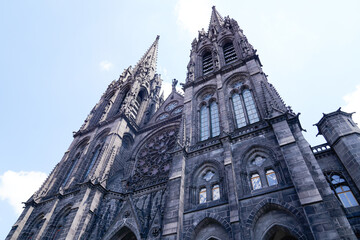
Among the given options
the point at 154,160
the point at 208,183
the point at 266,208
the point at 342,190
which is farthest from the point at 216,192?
the point at 154,160

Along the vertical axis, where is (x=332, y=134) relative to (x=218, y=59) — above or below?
below

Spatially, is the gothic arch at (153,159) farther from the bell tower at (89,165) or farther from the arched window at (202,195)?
the arched window at (202,195)

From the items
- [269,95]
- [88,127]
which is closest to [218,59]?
[269,95]

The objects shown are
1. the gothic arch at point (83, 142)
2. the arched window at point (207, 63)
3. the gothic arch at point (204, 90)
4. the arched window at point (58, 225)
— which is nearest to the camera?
the arched window at point (58, 225)

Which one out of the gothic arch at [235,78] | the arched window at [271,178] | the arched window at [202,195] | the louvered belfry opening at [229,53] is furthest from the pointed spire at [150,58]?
the arched window at [271,178]

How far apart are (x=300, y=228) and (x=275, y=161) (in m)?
3.66

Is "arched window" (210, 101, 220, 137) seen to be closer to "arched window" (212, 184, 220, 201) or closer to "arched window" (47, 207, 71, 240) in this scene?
"arched window" (212, 184, 220, 201)

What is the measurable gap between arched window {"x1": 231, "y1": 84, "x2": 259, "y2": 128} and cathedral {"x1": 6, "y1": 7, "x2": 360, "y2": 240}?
78mm

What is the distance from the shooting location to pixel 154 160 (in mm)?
22031

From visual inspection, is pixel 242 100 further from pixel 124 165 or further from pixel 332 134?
pixel 124 165

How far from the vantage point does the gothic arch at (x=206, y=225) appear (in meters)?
11.5

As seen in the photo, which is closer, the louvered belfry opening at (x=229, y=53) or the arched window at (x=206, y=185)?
the arched window at (x=206, y=185)

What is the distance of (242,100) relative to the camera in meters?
18.9

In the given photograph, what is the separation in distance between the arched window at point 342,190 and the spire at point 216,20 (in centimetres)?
2320
